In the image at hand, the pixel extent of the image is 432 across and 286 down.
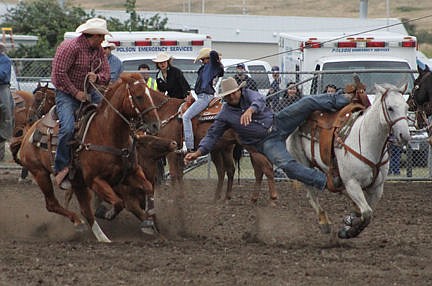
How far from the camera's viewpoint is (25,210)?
1261 cm

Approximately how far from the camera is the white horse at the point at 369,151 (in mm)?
9688

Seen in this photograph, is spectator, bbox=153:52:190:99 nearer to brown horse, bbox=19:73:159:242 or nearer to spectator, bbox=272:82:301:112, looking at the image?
spectator, bbox=272:82:301:112

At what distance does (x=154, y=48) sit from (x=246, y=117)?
31.0ft

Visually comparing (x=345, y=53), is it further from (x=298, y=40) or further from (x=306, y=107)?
(x=306, y=107)

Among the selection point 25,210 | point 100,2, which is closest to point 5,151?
point 25,210

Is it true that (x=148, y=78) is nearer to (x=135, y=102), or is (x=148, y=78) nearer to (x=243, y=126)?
(x=243, y=126)

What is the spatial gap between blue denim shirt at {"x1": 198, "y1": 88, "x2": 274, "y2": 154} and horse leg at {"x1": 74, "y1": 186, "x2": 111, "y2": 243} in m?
1.30

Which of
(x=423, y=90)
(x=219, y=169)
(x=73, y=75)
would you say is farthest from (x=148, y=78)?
(x=73, y=75)

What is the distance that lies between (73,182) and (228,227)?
2.03m

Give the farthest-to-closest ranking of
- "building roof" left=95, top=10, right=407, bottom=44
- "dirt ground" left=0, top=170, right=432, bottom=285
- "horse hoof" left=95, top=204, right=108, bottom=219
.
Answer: "building roof" left=95, top=10, right=407, bottom=44 < "horse hoof" left=95, top=204, right=108, bottom=219 < "dirt ground" left=0, top=170, right=432, bottom=285

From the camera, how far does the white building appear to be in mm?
30927

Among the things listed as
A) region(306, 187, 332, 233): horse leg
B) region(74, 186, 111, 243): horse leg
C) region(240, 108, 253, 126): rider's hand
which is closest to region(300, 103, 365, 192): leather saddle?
region(306, 187, 332, 233): horse leg

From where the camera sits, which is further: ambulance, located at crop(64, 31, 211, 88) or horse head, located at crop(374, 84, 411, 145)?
ambulance, located at crop(64, 31, 211, 88)

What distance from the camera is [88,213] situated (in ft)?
35.0
